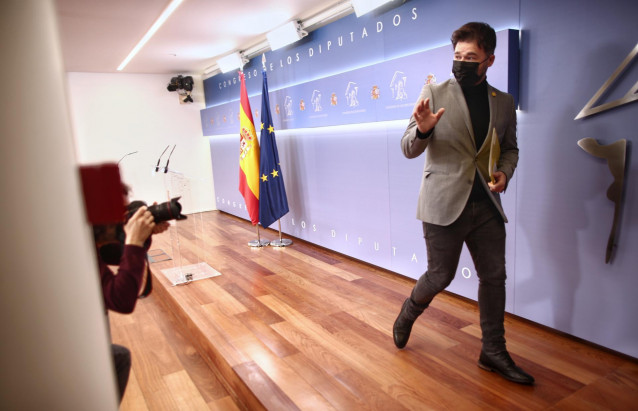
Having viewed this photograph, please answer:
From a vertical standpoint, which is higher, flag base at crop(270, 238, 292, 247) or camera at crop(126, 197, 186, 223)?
camera at crop(126, 197, 186, 223)

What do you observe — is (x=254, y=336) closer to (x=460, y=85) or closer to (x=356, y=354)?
(x=356, y=354)

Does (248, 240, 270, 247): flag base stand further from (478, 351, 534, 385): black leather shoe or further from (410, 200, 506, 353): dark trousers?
(478, 351, 534, 385): black leather shoe

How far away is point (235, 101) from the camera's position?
5.73 meters

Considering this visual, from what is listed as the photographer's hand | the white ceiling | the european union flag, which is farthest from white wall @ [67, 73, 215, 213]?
the photographer's hand

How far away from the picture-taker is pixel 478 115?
185 cm

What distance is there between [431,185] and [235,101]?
432cm

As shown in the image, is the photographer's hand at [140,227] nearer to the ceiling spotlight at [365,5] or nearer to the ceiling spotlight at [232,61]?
the ceiling spotlight at [365,5]

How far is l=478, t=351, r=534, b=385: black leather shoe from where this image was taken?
1.87 meters

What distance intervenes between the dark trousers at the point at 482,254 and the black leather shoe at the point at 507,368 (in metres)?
0.03

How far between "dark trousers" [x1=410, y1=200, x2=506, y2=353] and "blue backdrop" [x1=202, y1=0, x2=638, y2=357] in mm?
604

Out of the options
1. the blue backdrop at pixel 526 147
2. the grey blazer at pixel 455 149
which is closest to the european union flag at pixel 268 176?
the blue backdrop at pixel 526 147

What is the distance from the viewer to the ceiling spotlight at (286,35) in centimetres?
405

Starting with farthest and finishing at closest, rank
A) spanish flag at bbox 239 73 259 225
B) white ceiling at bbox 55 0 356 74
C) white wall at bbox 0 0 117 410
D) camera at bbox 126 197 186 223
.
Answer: spanish flag at bbox 239 73 259 225, white ceiling at bbox 55 0 356 74, camera at bbox 126 197 186 223, white wall at bbox 0 0 117 410

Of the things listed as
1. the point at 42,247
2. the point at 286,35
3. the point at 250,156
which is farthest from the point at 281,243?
the point at 42,247
